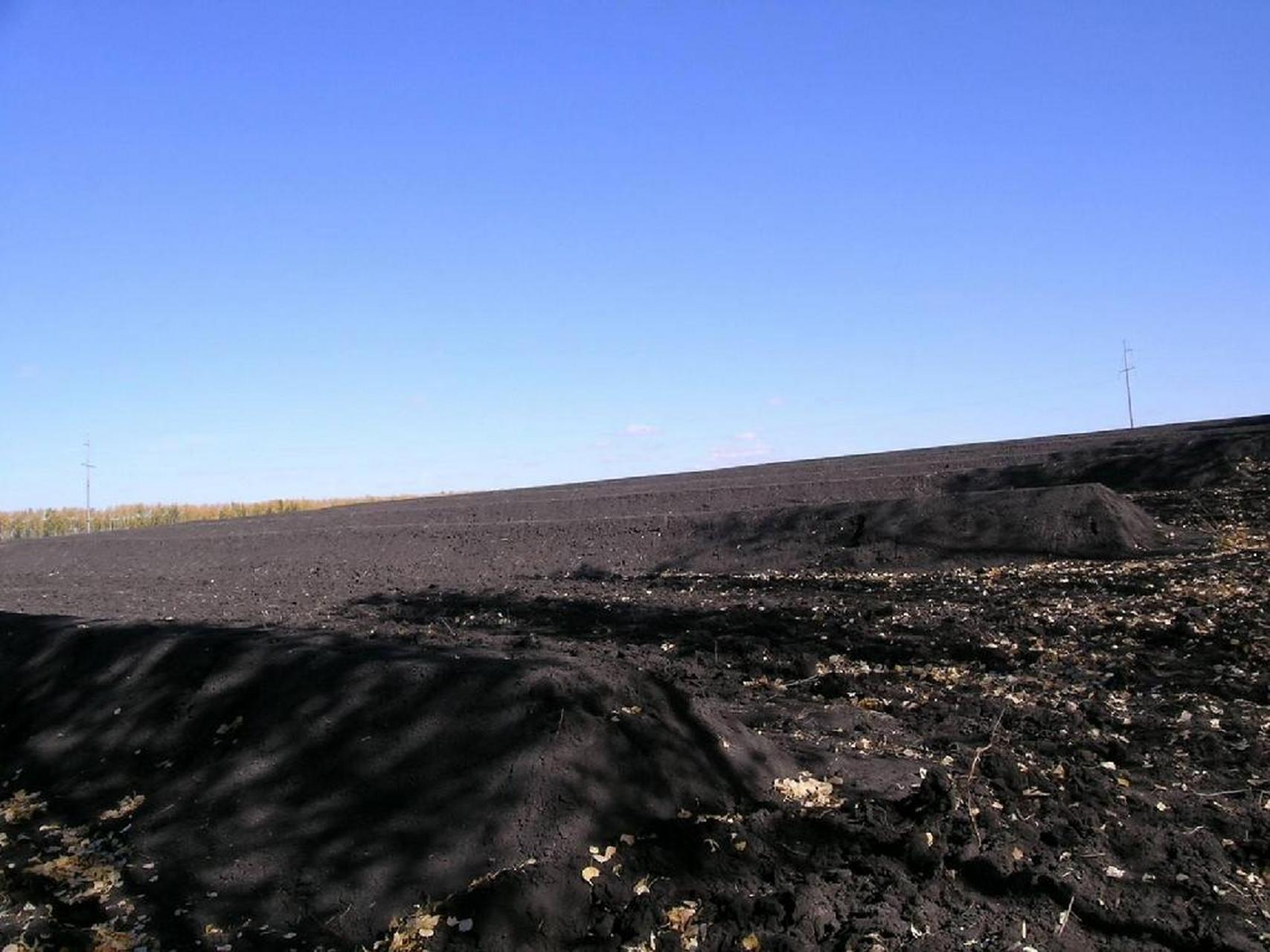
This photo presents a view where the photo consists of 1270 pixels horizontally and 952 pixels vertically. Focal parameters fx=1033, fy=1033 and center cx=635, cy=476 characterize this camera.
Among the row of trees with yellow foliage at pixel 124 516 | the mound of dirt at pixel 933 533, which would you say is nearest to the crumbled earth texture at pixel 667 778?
the mound of dirt at pixel 933 533

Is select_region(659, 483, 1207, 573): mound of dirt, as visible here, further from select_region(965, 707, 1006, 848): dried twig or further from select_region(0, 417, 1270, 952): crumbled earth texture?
select_region(965, 707, 1006, 848): dried twig

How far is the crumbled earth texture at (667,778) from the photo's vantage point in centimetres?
405

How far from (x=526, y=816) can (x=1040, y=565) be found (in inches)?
367

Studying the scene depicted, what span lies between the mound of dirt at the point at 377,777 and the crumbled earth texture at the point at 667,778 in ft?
0.05

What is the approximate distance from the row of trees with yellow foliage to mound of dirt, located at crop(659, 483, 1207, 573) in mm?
32395

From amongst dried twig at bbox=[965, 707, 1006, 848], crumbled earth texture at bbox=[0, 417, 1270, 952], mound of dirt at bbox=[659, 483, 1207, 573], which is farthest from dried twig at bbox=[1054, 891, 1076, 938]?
mound of dirt at bbox=[659, 483, 1207, 573]

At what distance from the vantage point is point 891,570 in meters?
13.0

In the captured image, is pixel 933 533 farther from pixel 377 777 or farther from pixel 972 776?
pixel 377 777

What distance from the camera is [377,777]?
4805mm

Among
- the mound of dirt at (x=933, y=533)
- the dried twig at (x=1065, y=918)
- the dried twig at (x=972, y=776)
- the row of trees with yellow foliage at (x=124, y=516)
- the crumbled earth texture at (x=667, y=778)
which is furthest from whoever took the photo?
the row of trees with yellow foliage at (x=124, y=516)

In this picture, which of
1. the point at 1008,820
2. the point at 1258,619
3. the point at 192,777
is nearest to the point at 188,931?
the point at 192,777

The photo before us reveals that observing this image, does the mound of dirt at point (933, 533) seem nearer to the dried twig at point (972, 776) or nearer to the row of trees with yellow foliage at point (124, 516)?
the dried twig at point (972, 776)

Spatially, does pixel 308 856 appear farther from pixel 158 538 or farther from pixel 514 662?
pixel 158 538

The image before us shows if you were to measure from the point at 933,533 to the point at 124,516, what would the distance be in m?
42.8
